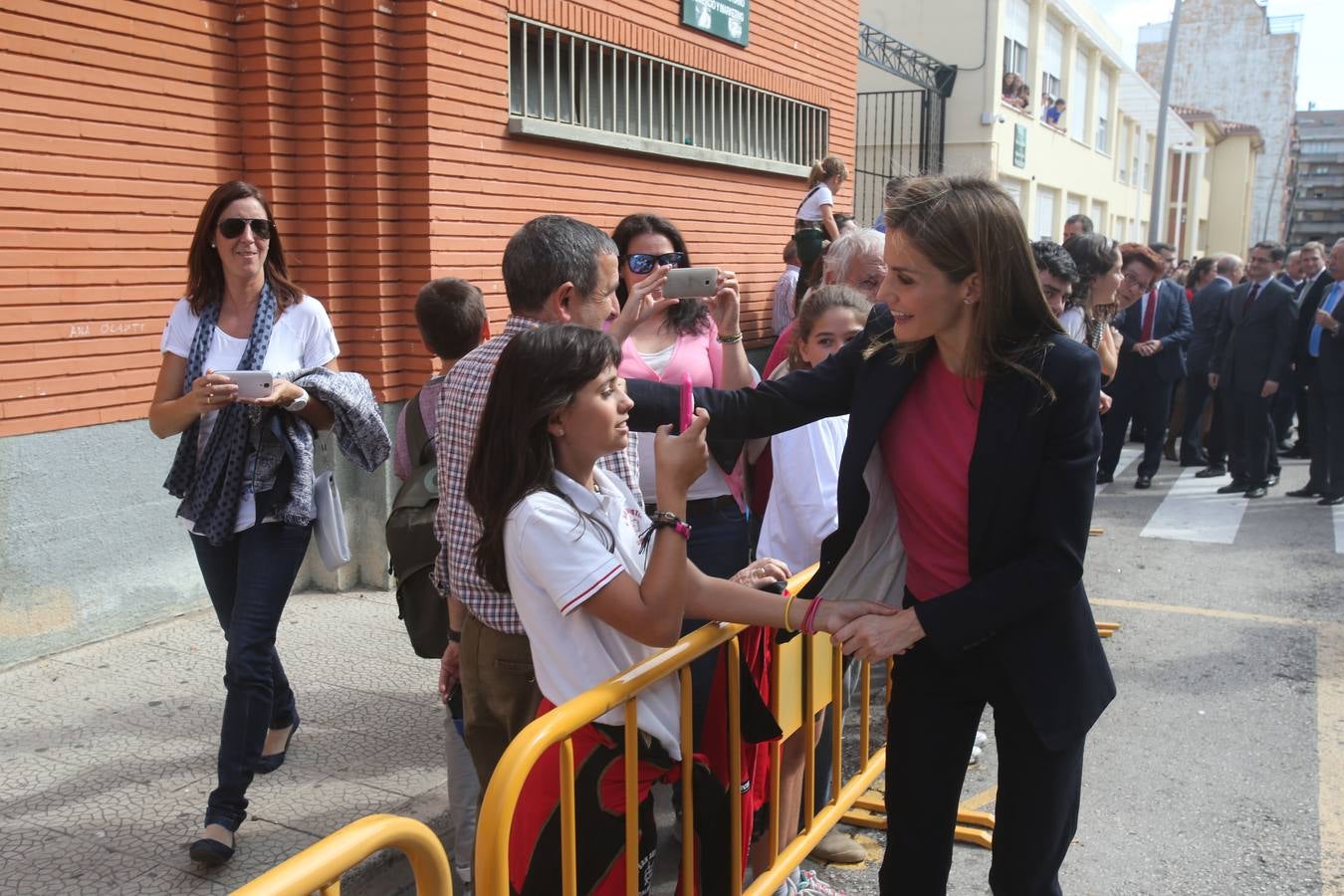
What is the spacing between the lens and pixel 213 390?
3.37 meters

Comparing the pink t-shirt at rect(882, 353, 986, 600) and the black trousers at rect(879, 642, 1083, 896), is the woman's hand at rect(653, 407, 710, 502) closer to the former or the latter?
the pink t-shirt at rect(882, 353, 986, 600)

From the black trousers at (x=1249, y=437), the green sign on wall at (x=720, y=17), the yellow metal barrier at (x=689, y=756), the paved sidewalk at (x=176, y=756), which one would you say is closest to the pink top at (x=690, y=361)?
the yellow metal barrier at (x=689, y=756)

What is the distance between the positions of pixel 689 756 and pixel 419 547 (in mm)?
1119

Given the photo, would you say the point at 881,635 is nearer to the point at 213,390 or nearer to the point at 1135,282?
the point at 213,390

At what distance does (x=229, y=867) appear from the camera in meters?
3.38

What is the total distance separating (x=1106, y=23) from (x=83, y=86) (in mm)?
28015

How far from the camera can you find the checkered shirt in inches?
102

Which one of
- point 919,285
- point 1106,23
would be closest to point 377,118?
point 919,285

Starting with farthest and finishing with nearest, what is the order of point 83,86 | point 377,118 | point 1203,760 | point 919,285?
point 377,118 < point 83,86 < point 1203,760 < point 919,285

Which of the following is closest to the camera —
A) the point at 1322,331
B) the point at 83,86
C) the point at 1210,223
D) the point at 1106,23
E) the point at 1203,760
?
the point at 1203,760

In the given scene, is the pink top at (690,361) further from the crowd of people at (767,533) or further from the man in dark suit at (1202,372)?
the man in dark suit at (1202,372)

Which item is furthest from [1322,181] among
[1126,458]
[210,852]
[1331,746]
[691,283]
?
[210,852]

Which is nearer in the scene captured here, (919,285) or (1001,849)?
(919,285)

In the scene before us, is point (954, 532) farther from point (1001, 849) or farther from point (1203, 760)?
point (1203, 760)
